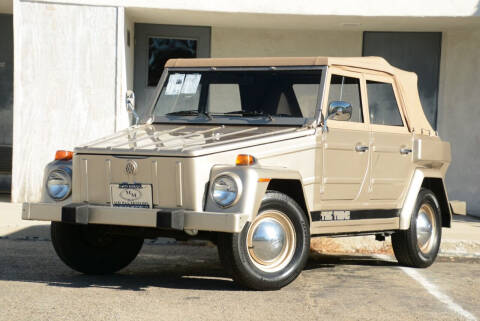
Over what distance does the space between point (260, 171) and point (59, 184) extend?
1.72 meters

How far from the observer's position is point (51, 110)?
Result: 45.8ft

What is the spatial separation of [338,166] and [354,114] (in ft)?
2.06

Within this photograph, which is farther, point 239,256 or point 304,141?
point 304,141

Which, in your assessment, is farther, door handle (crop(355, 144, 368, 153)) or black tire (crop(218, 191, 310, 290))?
door handle (crop(355, 144, 368, 153))

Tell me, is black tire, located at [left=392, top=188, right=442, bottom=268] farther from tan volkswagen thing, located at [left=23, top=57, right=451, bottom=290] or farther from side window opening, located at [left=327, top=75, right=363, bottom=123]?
side window opening, located at [left=327, top=75, right=363, bottom=123]

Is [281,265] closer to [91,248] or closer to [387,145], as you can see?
[91,248]

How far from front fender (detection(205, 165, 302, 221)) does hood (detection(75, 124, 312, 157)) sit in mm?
215

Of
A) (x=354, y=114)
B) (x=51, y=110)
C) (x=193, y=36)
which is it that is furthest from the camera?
(x=193, y=36)

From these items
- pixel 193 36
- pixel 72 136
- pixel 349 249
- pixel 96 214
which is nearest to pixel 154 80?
pixel 193 36

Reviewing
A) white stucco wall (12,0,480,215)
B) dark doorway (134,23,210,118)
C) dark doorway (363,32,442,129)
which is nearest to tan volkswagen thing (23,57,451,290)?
white stucco wall (12,0,480,215)

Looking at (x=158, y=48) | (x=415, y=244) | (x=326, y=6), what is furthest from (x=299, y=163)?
(x=158, y=48)

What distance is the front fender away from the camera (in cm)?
671

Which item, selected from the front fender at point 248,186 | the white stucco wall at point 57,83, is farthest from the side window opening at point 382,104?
the white stucco wall at point 57,83

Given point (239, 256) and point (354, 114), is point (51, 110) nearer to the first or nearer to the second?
point (354, 114)
